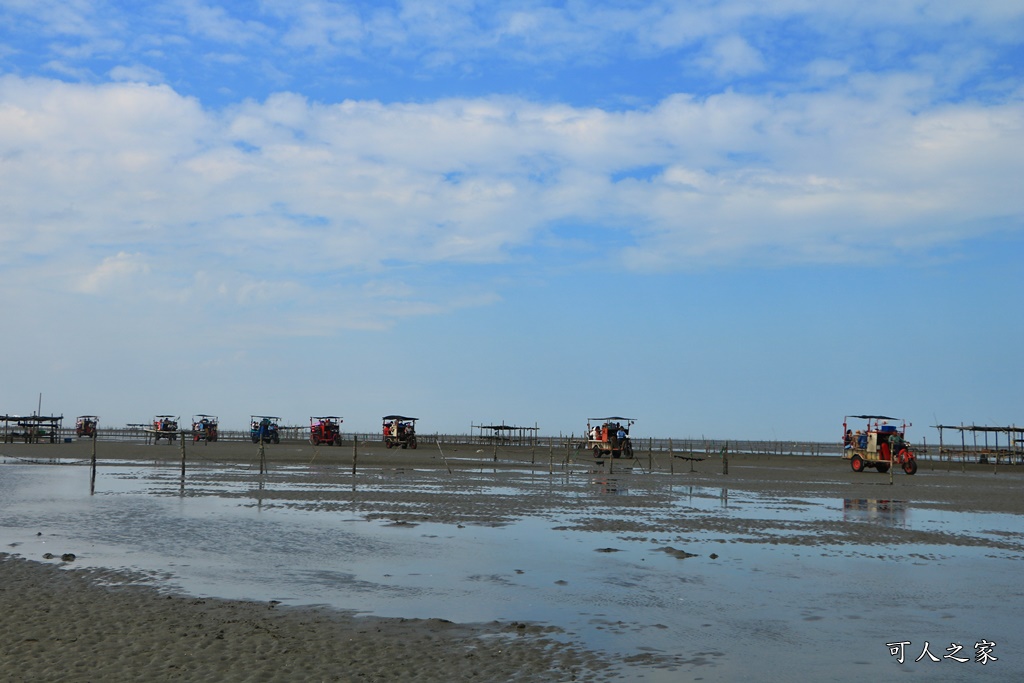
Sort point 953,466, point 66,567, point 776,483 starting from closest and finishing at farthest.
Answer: point 66,567 → point 776,483 → point 953,466

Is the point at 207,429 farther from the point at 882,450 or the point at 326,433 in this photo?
the point at 882,450

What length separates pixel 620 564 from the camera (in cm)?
1561

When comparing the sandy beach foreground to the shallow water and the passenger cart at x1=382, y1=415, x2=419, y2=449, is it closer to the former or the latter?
the shallow water

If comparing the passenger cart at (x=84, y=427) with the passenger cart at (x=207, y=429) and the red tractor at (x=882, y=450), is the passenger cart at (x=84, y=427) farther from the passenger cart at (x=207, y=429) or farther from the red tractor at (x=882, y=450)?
the red tractor at (x=882, y=450)

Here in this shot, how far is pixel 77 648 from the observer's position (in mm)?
9438

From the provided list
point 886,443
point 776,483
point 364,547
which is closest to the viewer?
point 364,547

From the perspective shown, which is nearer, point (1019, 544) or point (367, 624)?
point (367, 624)

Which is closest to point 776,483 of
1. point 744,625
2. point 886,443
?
point 886,443

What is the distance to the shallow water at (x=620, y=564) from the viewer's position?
10500 millimetres

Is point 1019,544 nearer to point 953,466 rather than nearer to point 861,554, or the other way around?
point 861,554

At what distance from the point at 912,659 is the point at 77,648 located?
9.08 meters

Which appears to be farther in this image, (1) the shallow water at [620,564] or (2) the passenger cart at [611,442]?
(2) the passenger cart at [611,442]

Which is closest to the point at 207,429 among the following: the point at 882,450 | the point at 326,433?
the point at 326,433

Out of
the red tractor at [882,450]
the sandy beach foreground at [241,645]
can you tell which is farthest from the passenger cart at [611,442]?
the sandy beach foreground at [241,645]
